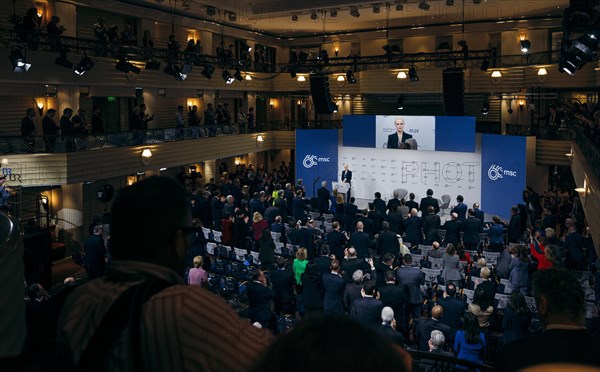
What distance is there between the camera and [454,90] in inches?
912

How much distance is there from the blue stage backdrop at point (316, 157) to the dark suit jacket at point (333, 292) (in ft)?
54.4

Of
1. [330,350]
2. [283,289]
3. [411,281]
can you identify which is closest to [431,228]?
[411,281]

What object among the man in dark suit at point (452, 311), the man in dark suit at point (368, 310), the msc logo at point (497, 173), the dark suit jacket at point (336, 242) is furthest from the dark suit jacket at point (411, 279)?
the msc logo at point (497, 173)

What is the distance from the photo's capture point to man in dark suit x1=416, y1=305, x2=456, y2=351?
842 cm

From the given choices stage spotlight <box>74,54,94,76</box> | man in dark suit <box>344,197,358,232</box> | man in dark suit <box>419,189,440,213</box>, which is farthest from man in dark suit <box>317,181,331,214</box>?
stage spotlight <box>74,54,94,76</box>

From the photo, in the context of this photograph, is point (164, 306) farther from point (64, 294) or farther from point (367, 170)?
point (367, 170)

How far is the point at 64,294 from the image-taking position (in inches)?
72.7

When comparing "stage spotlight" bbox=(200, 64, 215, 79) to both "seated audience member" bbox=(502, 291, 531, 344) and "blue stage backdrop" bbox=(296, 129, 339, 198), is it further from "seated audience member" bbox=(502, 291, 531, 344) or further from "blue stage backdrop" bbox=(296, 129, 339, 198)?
"seated audience member" bbox=(502, 291, 531, 344)

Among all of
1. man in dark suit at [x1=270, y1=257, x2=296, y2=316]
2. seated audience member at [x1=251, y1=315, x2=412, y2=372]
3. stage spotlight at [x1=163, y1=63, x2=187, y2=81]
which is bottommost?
man in dark suit at [x1=270, y1=257, x2=296, y2=316]

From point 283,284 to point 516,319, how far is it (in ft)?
14.1

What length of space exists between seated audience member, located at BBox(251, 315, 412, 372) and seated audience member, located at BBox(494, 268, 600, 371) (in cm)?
169

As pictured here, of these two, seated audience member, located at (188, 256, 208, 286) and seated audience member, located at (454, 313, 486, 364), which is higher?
seated audience member, located at (188, 256, 208, 286)

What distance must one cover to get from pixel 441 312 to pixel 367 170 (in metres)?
17.7

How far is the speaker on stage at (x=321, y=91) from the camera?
85.7 ft
